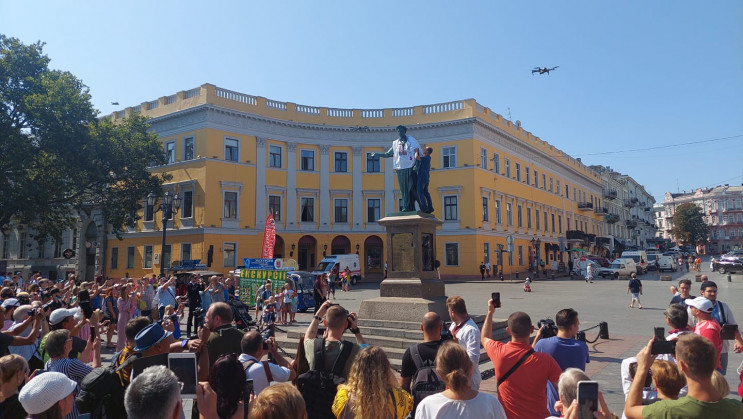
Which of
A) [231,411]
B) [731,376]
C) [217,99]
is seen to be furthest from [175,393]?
[217,99]

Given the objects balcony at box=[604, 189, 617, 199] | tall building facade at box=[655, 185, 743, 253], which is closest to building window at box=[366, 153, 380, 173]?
balcony at box=[604, 189, 617, 199]

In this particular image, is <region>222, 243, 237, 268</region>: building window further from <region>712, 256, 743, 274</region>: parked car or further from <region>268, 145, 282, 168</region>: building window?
<region>712, 256, 743, 274</region>: parked car

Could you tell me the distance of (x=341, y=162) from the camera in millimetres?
39656

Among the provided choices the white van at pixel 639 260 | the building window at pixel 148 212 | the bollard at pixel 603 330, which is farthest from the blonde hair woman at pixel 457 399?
the white van at pixel 639 260

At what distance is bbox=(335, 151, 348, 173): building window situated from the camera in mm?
Answer: 39562

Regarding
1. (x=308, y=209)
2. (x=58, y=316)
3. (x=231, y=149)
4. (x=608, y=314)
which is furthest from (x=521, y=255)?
(x=58, y=316)

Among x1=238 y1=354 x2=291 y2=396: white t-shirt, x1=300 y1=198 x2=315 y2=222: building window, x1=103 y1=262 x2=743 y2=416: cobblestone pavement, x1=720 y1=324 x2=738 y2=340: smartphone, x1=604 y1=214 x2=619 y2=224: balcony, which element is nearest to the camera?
x1=238 y1=354 x2=291 y2=396: white t-shirt

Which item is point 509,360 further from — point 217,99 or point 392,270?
point 217,99

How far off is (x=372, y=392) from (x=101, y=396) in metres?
1.93

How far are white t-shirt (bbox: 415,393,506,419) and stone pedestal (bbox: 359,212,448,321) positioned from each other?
748 centimetres

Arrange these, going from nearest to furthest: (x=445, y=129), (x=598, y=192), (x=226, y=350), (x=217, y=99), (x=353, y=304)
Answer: (x=226, y=350), (x=353, y=304), (x=217, y=99), (x=445, y=129), (x=598, y=192)

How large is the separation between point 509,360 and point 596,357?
7136 millimetres

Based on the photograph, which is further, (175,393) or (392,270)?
(392,270)

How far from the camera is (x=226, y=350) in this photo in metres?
4.55
